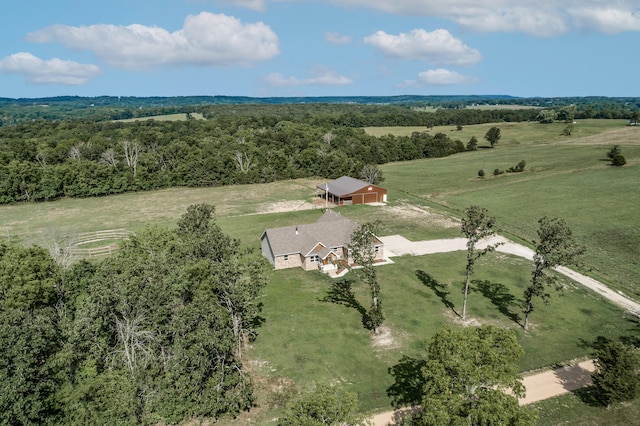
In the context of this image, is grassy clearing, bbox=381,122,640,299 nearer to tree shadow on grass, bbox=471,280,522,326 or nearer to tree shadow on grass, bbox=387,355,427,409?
tree shadow on grass, bbox=471,280,522,326

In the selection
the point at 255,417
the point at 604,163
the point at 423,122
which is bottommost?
the point at 255,417

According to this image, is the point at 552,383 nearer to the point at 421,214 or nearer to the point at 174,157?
the point at 421,214

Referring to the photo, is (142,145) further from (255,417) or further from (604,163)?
(604,163)

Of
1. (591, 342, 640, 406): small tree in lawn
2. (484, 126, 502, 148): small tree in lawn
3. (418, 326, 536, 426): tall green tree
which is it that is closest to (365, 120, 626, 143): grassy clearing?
(484, 126, 502, 148): small tree in lawn

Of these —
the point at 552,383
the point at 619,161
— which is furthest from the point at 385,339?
the point at 619,161

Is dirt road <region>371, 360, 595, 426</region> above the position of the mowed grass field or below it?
below

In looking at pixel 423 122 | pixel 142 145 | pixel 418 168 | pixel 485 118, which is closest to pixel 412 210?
pixel 418 168

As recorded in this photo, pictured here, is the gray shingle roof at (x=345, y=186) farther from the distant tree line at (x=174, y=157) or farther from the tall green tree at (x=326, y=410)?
the tall green tree at (x=326, y=410)
